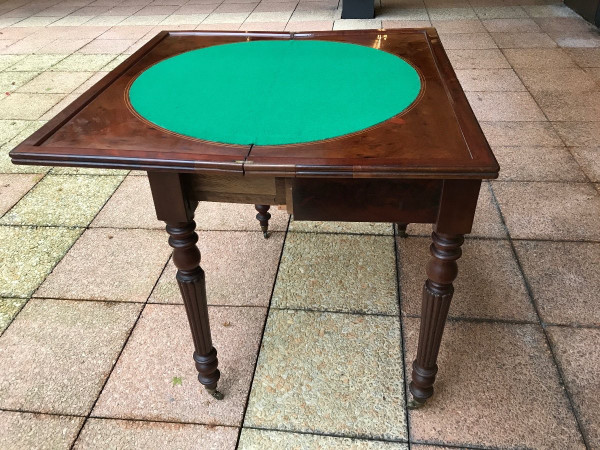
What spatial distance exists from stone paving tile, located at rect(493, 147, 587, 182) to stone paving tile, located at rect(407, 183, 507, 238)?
34cm

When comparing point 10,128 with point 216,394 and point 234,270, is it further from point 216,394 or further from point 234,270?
point 216,394

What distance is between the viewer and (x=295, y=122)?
137 centimetres

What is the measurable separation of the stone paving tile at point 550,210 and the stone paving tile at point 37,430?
80.5 inches

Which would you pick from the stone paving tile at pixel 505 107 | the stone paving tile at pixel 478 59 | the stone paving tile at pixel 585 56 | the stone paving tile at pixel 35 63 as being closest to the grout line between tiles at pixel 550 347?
the stone paving tile at pixel 505 107

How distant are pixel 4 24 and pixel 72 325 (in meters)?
5.94

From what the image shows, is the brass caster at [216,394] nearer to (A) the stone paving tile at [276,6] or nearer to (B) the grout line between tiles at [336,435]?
(B) the grout line between tiles at [336,435]

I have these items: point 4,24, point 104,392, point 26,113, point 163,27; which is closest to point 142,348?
point 104,392

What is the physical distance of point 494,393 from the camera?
169 cm

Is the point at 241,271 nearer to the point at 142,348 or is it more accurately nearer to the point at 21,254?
the point at 142,348

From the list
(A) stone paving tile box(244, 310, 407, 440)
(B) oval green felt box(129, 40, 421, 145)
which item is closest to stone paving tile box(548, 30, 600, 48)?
(B) oval green felt box(129, 40, 421, 145)

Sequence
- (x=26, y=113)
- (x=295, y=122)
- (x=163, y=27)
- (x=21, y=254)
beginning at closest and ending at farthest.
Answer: (x=295, y=122), (x=21, y=254), (x=26, y=113), (x=163, y=27)

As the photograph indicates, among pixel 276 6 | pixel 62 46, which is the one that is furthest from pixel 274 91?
pixel 276 6

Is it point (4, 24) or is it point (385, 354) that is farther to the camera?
point (4, 24)

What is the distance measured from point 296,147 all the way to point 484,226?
1546 mm
